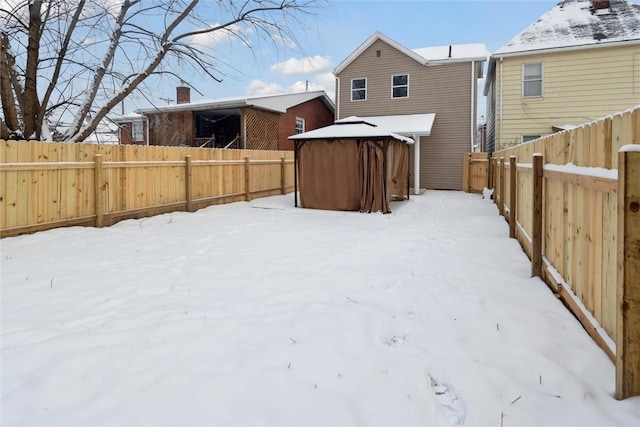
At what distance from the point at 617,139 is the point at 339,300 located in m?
2.29

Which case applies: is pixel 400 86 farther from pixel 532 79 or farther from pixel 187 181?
pixel 187 181

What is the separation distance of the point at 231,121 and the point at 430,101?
32.2 ft

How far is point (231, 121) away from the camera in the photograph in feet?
67.3

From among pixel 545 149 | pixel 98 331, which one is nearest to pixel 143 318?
pixel 98 331

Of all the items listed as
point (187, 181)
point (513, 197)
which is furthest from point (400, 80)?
point (513, 197)

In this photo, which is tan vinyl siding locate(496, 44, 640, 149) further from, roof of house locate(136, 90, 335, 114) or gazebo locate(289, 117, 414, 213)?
roof of house locate(136, 90, 335, 114)

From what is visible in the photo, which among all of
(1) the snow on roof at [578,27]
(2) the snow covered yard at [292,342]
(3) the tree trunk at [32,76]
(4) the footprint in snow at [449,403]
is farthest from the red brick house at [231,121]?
(4) the footprint in snow at [449,403]

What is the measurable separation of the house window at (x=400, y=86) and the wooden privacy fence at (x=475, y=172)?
3.74m

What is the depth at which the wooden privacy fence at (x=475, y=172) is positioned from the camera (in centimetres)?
1495

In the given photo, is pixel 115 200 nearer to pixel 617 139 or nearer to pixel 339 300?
pixel 339 300

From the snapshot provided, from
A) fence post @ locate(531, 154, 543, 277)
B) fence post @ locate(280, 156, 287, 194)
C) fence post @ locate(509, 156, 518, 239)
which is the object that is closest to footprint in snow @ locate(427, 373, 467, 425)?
fence post @ locate(531, 154, 543, 277)

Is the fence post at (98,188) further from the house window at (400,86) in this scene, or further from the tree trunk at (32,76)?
the house window at (400,86)

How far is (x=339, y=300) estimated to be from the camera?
3547 mm

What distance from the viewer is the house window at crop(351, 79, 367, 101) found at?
1739 cm
